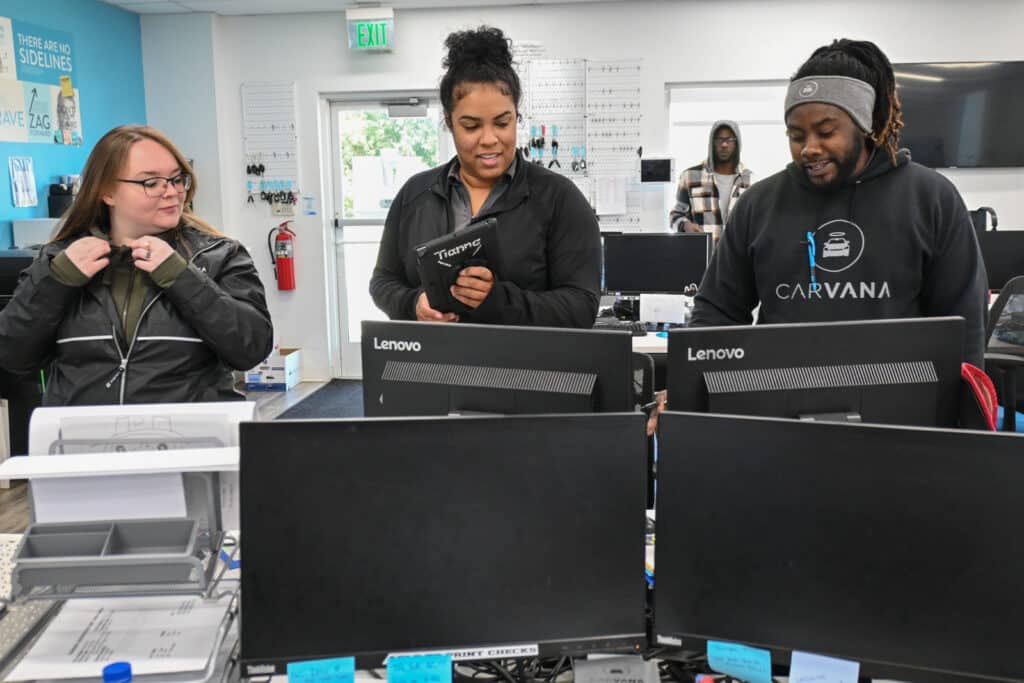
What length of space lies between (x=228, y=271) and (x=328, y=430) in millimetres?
1175

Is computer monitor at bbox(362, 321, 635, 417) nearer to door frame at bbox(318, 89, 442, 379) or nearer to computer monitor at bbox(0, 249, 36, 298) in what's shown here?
computer monitor at bbox(0, 249, 36, 298)

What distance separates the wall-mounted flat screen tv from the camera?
520cm

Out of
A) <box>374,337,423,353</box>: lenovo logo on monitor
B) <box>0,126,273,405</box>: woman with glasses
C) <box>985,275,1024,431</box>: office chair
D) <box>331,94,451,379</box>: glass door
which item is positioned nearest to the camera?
<box>374,337,423,353</box>: lenovo logo on monitor

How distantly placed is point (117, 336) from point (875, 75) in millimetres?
1837

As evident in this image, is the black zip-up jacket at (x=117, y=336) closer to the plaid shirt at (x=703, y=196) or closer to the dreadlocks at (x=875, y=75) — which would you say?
the dreadlocks at (x=875, y=75)

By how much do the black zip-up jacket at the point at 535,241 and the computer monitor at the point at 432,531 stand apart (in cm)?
87

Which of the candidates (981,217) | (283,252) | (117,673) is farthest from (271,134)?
(117,673)

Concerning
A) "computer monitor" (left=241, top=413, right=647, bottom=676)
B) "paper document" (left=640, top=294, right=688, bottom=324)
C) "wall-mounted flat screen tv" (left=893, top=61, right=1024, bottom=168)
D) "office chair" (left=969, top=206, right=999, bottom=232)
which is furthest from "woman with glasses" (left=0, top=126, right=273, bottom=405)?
"wall-mounted flat screen tv" (left=893, top=61, right=1024, bottom=168)

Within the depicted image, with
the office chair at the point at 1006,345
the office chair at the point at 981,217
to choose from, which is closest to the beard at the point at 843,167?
the office chair at the point at 1006,345

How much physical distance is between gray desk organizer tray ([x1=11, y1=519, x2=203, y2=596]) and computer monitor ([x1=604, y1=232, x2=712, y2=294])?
9.82 ft

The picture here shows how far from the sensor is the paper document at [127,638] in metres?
1.01

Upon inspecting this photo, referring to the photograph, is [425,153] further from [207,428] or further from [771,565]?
[771,565]

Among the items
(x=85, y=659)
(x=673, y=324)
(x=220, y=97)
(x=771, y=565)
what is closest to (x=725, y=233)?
(x=771, y=565)

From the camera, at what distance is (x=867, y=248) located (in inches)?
66.7
